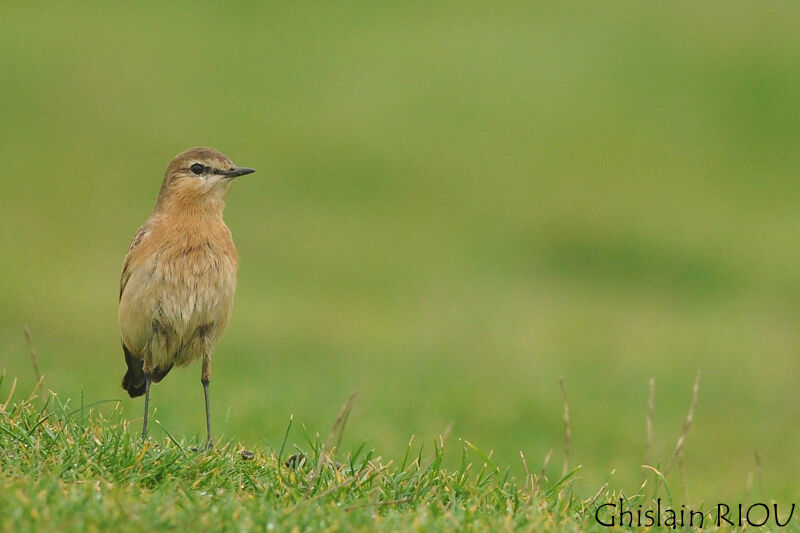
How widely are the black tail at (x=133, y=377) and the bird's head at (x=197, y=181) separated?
108cm

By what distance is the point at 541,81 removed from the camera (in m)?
26.9

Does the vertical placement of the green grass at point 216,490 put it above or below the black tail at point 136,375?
above

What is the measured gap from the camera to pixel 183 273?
7.54 meters

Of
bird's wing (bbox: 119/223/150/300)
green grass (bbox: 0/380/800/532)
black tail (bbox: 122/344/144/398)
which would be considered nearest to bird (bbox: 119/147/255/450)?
bird's wing (bbox: 119/223/150/300)

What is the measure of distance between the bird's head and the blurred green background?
2291 mm

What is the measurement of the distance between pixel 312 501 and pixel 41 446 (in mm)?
1474

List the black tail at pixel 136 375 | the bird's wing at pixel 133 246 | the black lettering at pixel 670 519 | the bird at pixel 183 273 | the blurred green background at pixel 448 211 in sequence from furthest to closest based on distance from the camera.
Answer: the blurred green background at pixel 448 211, the black tail at pixel 136 375, the bird's wing at pixel 133 246, the bird at pixel 183 273, the black lettering at pixel 670 519

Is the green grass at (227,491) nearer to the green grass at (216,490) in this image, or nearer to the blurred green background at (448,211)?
the green grass at (216,490)

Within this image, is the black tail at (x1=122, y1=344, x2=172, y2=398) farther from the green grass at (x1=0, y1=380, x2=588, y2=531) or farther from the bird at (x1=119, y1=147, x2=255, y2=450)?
the green grass at (x1=0, y1=380, x2=588, y2=531)

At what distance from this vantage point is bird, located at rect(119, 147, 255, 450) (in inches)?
298

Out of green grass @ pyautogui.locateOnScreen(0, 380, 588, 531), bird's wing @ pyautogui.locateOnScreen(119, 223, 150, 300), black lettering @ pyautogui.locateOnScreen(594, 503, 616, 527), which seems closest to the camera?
green grass @ pyautogui.locateOnScreen(0, 380, 588, 531)

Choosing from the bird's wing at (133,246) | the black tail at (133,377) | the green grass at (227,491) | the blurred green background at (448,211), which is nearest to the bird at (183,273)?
the bird's wing at (133,246)

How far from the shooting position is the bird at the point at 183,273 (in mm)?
7559

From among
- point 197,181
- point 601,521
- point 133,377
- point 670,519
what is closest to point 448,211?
point 133,377
